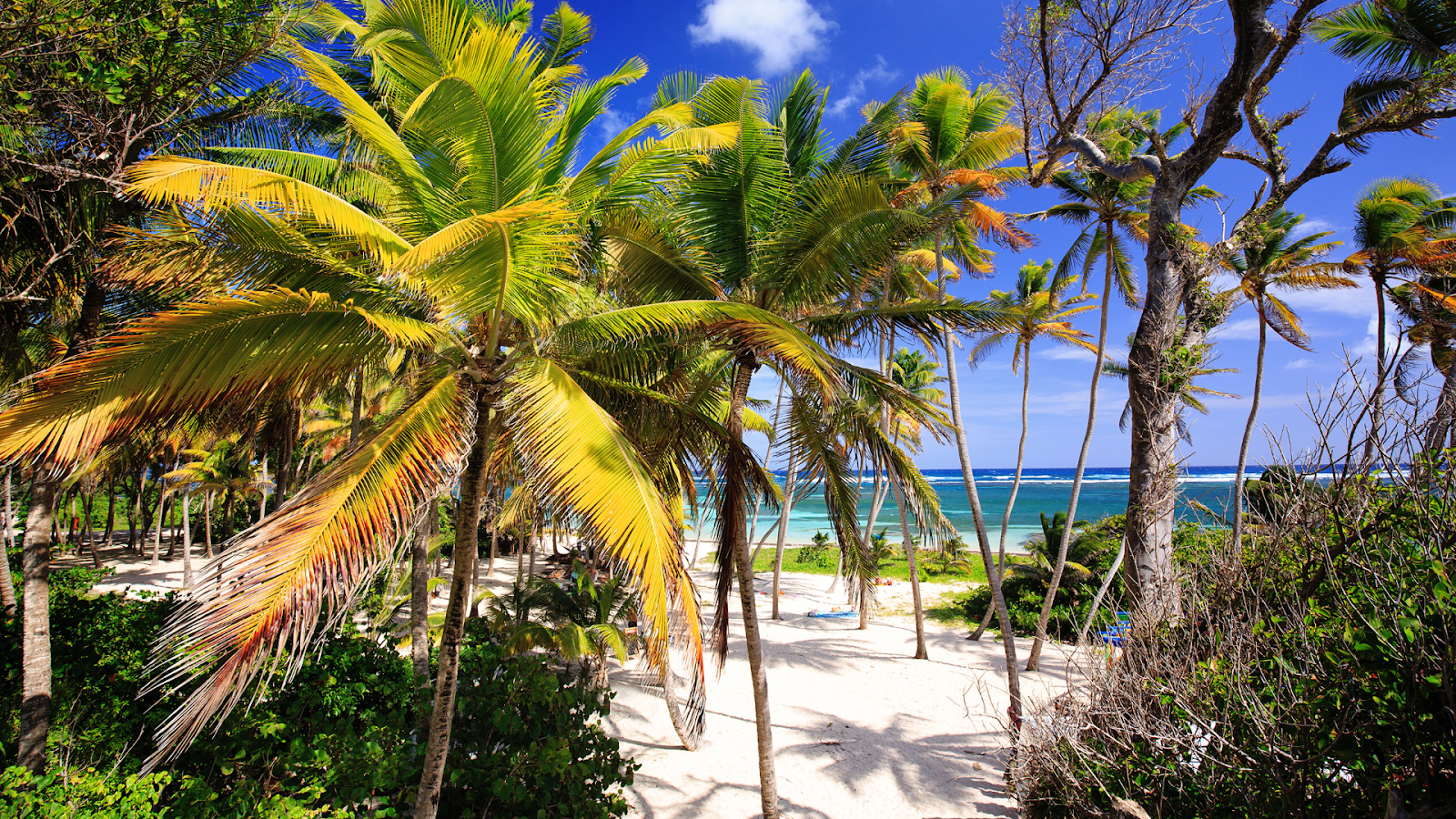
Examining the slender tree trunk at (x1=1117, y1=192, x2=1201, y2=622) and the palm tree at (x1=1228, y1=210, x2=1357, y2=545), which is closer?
the slender tree trunk at (x1=1117, y1=192, x2=1201, y2=622)

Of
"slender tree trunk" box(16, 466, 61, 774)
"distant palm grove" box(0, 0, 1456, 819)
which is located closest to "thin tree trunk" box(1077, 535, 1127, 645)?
"distant palm grove" box(0, 0, 1456, 819)

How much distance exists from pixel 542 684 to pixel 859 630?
10.8 m

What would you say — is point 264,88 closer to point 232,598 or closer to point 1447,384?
point 232,598

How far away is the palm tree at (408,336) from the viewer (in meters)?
2.79

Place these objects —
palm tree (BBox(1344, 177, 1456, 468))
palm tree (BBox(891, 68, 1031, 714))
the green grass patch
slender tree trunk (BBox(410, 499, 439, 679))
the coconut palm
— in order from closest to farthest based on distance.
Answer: the coconut palm < slender tree trunk (BBox(410, 499, 439, 679)) < palm tree (BBox(891, 68, 1031, 714)) < palm tree (BBox(1344, 177, 1456, 468)) < the green grass patch

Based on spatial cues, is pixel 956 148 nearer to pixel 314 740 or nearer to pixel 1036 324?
pixel 1036 324

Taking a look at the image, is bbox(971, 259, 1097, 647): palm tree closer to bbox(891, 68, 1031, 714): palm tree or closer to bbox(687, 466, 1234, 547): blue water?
bbox(891, 68, 1031, 714): palm tree

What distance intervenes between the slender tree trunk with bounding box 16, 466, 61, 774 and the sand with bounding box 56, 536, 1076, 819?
545 centimetres

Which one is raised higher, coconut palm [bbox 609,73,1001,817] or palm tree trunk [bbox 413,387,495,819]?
coconut palm [bbox 609,73,1001,817]

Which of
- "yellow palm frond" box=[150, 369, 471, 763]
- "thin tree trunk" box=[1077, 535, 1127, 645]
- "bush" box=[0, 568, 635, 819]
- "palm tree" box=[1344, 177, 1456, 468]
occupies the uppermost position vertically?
"palm tree" box=[1344, 177, 1456, 468]

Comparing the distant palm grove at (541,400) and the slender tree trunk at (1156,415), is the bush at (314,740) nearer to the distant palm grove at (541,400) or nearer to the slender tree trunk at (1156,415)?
the distant palm grove at (541,400)

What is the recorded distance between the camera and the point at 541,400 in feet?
11.7

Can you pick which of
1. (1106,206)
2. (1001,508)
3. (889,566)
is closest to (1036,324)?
(1106,206)

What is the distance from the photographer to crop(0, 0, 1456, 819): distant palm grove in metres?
2.96
